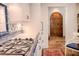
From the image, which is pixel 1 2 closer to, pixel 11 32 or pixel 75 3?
pixel 11 32

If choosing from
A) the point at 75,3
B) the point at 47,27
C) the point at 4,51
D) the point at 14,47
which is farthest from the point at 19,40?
the point at 75,3

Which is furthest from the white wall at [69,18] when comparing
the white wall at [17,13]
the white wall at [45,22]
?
the white wall at [17,13]

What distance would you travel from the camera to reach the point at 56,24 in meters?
1.56

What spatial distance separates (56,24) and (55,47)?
10.3 inches

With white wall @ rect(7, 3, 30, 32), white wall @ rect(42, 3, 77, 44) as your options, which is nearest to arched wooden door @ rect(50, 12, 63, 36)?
white wall @ rect(42, 3, 77, 44)

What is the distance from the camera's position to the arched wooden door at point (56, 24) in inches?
60.6

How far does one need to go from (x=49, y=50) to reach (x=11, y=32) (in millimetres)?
473

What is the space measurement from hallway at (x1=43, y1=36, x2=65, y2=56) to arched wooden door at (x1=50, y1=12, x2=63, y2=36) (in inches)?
2.2

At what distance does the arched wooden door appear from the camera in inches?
60.6

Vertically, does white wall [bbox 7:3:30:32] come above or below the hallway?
above

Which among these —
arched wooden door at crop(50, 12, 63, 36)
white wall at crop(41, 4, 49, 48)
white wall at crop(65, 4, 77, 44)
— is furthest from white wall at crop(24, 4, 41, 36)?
white wall at crop(65, 4, 77, 44)

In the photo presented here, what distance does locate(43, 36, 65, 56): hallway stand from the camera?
1.52 metres

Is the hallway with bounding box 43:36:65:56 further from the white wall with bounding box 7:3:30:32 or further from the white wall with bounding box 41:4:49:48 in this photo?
the white wall with bounding box 7:3:30:32

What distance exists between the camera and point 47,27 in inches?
60.9
